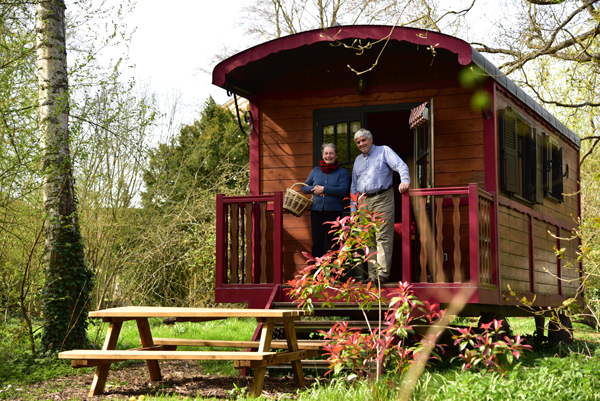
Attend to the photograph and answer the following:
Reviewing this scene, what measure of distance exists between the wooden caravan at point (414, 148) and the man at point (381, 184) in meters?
0.25

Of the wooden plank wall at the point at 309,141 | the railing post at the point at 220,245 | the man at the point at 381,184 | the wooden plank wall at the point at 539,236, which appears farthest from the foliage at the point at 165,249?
the wooden plank wall at the point at 539,236

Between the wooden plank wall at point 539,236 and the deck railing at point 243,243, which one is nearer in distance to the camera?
the deck railing at point 243,243

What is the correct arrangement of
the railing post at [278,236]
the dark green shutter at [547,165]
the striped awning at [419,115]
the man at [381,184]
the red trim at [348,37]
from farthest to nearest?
1. the dark green shutter at [547,165]
2. the railing post at [278,236]
3. the striped awning at [419,115]
4. the man at [381,184]
5. the red trim at [348,37]

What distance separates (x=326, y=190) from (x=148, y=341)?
273 centimetres

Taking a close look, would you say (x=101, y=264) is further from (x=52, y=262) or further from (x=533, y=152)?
(x=533, y=152)

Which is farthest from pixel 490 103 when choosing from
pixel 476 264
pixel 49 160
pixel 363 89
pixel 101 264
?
pixel 101 264

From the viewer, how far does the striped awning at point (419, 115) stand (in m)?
8.22

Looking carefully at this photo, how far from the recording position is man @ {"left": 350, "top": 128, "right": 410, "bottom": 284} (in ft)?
25.7

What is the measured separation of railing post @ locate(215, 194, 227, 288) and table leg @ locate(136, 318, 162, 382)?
5.10 ft

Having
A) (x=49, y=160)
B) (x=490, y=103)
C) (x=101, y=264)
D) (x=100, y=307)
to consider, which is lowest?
(x=100, y=307)

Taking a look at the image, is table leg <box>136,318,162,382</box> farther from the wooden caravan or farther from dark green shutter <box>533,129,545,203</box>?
dark green shutter <box>533,129,545,203</box>

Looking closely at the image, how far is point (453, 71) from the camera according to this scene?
8.81 metres

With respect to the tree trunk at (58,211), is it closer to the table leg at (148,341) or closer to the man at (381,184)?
the table leg at (148,341)

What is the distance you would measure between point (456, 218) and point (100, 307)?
7.31 m
